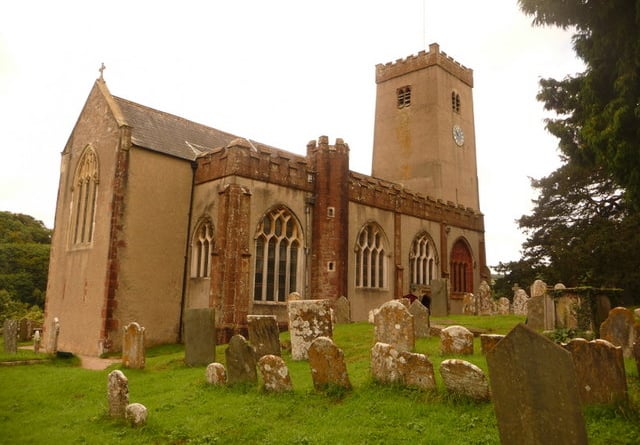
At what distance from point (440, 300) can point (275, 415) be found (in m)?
15.5

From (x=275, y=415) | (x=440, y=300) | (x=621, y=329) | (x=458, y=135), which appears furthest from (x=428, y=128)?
(x=275, y=415)

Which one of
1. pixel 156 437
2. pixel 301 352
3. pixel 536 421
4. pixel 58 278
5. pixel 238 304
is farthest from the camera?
pixel 58 278

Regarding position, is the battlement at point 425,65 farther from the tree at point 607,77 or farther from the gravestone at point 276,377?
the gravestone at point 276,377

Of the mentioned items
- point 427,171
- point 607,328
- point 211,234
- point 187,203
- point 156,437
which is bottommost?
point 156,437

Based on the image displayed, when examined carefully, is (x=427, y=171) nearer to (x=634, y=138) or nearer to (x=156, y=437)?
(x=634, y=138)

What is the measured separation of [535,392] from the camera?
5008 millimetres

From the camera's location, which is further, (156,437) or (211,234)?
(211,234)

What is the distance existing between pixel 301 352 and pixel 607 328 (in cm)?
645

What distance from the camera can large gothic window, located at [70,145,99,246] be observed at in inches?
786

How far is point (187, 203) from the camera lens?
20422 millimetres

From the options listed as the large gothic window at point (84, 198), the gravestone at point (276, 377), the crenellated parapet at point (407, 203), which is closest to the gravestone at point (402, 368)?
the gravestone at point (276, 377)

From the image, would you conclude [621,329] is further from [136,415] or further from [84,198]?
Answer: [84,198]

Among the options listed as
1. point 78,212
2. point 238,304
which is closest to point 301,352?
point 238,304

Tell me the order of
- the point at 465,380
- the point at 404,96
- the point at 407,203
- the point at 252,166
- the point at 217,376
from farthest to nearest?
the point at 404,96, the point at 407,203, the point at 252,166, the point at 217,376, the point at 465,380
